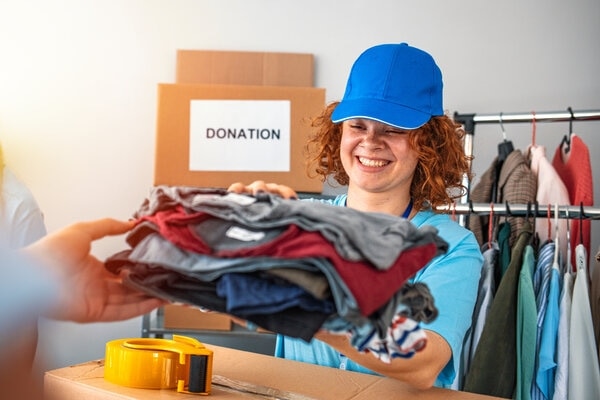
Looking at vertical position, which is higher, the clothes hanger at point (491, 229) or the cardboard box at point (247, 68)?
the cardboard box at point (247, 68)

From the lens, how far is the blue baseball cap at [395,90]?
43.1 inches

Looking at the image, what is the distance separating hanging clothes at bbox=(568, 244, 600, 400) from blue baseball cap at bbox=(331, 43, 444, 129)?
600 millimetres

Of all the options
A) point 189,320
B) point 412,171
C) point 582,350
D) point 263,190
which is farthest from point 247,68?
point 263,190

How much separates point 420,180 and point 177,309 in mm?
985

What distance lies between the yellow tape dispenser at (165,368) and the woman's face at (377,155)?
0.43m

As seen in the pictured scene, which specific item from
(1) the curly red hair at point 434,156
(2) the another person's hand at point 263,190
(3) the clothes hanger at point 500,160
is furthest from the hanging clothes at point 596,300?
(2) the another person's hand at point 263,190

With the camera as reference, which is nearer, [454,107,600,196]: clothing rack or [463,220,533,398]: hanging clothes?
[463,220,533,398]: hanging clothes

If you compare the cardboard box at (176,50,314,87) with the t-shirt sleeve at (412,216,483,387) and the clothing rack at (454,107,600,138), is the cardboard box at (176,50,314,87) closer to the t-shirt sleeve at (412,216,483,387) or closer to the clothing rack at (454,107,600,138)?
the clothing rack at (454,107,600,138)

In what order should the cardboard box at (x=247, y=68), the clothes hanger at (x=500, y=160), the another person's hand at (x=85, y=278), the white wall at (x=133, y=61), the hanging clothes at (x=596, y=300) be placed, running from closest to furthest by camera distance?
the another person's hand at (x=85, y=278) → the hanging clothes at (x=596, y=300) → the clothes hanger at (x=500, y=160) → the cardboard box at (x=247, y=68) → the white wall at (x=133, y=61)

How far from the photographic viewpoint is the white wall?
223cm

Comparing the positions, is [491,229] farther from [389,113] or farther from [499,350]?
[389,113]

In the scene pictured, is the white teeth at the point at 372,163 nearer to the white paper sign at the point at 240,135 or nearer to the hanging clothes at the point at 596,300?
the hanging clothes at the point at 596,300

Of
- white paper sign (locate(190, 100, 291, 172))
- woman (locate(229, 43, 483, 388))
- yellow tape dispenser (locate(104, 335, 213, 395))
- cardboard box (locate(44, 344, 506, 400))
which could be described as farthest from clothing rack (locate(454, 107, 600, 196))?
yellow tape dispenser (locate(104, 335, 213, 395))

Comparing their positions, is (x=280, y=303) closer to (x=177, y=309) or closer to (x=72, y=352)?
(x=177, y=309)
